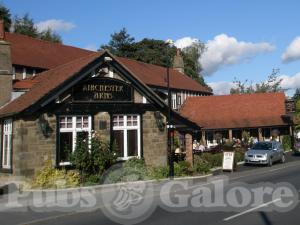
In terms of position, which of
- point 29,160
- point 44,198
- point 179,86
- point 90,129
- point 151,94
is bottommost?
point 44,198

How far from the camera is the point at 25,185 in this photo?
66.6ft

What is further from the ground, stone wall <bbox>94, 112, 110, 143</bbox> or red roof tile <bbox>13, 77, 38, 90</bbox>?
red roof tile <bbox>13, 77, 38, 90</bbox>

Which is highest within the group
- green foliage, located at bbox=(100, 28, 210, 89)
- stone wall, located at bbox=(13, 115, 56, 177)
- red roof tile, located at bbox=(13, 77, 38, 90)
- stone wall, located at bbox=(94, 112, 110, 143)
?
green foliage, located at bbox=(100, 28, 210, 89)

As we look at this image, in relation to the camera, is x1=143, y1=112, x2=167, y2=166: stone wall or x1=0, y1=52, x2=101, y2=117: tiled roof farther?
x1=143, y1=112, x2=167, y2=166: stone wall

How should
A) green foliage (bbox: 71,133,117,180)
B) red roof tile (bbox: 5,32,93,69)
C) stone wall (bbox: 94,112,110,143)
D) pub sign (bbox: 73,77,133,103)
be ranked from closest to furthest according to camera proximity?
green foliage (bbox: 71,133,117,180) → pub sign (bbox: 73,77,133,103) → stone wall (bbox: 94,112,110,143) → red roof tile (bbox: 5,32,93,69)

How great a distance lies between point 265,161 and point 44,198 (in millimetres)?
18661

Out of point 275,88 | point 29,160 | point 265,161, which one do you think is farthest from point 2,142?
point 275,88

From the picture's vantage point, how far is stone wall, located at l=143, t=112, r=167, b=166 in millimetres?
25578

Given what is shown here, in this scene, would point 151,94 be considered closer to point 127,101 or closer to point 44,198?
point 127,101

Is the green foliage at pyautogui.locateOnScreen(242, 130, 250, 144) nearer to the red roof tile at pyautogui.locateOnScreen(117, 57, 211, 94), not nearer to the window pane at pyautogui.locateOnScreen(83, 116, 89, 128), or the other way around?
the red roof tile at pyautogui.locateOnScreen(117, 57, 211, 94)

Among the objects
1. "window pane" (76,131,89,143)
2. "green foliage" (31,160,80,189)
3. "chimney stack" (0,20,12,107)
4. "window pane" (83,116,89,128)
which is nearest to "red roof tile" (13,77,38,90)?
"chimney stack" (0,20,12,107)

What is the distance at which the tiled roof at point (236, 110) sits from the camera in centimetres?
5200

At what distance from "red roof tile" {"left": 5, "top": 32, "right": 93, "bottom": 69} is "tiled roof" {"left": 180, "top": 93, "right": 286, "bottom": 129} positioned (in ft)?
49.7

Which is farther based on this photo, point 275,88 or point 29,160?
point 275,88
